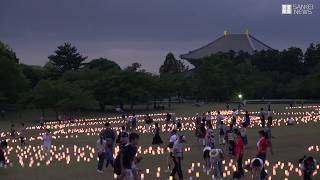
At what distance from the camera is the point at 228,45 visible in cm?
11988

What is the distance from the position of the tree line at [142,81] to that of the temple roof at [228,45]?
49.2 ft

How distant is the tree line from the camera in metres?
60.8

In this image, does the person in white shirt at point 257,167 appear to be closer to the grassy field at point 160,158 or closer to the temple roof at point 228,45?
the grassy field at point 160,158

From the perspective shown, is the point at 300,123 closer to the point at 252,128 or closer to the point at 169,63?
the point at 252,128

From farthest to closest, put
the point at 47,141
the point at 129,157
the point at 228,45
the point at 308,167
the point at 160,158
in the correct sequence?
the point at 228,45 → the point at 47,141 → the point at 160,158 → the point at 308,167 → the point at 129,157

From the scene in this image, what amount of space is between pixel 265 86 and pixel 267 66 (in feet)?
38.4

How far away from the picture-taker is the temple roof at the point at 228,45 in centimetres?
11812

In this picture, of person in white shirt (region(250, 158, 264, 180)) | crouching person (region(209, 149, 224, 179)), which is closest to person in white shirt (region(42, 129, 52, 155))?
crouching person (region(209, 149, 224, 179))

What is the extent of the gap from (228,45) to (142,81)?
55.0 meters

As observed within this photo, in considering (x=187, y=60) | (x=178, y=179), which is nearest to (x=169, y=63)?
(x=187, y=60)

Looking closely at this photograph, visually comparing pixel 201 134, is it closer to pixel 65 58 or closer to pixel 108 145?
pixel 108 145

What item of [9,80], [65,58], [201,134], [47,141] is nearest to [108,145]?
[47,141]

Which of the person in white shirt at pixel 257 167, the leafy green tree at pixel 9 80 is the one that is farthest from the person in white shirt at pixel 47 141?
the leafy green tree at pixel 9 80

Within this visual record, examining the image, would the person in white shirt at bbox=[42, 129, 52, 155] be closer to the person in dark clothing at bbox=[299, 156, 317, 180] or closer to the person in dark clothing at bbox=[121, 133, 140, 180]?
the person in dark clothing at bbox=[121, 133, 140, 180]
